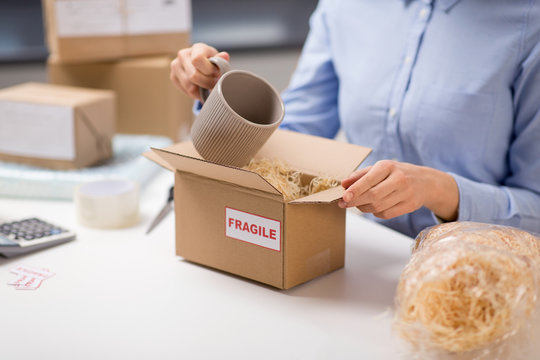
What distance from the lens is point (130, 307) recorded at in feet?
2.76

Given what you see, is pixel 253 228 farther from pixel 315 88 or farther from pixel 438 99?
pixel 315 88

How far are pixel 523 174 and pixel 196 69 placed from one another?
622mm

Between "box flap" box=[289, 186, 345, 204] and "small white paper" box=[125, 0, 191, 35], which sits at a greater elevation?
"small white paper" box=[125, 0, 191, 35]

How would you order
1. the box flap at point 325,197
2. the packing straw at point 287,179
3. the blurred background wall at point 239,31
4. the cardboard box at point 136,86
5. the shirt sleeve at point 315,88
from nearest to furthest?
1. the box flap at point 325,197
2. the packing straw at point 287,179
3. the shirt sleeve at point 315,88
4. the cardboard box at point 136,86
5. the blurred background wall at point 239,31

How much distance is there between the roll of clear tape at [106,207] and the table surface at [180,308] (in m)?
0.05

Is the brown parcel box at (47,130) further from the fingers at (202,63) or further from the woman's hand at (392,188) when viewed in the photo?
the woman's hand at (392,188)

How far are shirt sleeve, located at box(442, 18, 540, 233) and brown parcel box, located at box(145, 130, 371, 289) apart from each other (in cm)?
22

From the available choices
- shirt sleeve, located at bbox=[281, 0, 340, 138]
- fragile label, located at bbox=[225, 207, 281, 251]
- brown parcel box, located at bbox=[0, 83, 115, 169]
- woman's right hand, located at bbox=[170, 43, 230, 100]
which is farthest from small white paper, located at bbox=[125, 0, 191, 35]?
fragile label, located at bbox=[225, 207, 281, 251]

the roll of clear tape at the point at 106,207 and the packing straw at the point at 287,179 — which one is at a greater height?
the packing straw at the point at 287,179

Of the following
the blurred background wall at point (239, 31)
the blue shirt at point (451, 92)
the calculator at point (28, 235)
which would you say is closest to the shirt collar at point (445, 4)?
the blue shirt at point (451, 92)

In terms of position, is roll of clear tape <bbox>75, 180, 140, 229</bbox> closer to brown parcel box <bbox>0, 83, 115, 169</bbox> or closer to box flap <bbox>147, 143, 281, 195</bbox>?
box flap <bbox>147, 143, 281, 195</bbox>

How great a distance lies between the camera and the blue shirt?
1.08 meters

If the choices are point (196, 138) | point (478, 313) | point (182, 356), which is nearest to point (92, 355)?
point (182, 356)

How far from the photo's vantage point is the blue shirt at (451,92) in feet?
3.53
